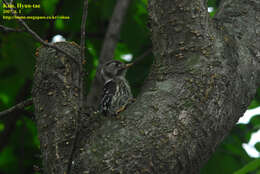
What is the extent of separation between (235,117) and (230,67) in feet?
1.07

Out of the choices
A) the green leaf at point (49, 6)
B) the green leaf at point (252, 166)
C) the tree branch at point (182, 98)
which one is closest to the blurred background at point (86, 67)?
the green leaf at point (49, 6)

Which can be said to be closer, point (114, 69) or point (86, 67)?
point (86, 67)

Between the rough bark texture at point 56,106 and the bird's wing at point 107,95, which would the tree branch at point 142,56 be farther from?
the rough bark texture at point 56,106

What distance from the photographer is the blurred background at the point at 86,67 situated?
3248 mm

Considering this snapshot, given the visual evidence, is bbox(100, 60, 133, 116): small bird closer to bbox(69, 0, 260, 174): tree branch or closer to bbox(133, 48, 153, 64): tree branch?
bbox(133, 48, 153, 64): tree branch

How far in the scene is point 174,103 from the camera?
7.74 feet

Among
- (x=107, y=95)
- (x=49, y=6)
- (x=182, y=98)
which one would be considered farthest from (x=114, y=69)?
(x=182, y=98)

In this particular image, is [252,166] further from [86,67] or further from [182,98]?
[86,67]

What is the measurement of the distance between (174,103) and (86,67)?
1.68m

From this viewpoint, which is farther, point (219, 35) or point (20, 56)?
point (20, 56)

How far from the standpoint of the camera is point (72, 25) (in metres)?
4.05

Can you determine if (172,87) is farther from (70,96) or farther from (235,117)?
(70,96)

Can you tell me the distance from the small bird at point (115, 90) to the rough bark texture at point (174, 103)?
1.42 metres

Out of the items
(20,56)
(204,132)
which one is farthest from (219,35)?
(20,56)
